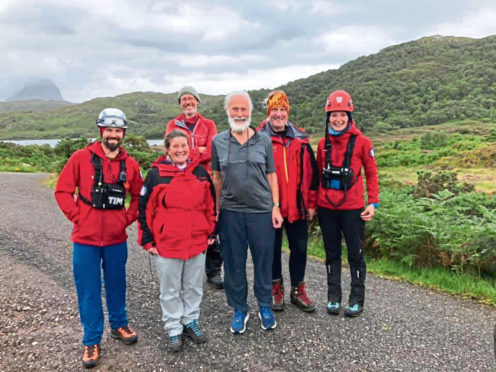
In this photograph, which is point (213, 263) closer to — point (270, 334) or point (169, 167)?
point (270, 334)

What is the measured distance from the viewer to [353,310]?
436 centimetres

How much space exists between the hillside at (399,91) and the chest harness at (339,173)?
51.4m

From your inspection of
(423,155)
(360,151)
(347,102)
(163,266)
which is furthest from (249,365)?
(423,155)

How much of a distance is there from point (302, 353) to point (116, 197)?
2.34 m

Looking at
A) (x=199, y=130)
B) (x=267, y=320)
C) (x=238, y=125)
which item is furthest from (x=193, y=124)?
(x=267, y=320)

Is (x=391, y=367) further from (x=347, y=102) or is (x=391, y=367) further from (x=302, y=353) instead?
(x=347, y=102)

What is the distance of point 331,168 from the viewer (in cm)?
418

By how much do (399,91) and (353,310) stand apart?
4408 inches

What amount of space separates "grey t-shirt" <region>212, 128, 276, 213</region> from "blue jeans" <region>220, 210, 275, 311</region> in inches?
4.1

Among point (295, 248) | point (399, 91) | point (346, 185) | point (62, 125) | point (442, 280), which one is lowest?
point (442, 280)

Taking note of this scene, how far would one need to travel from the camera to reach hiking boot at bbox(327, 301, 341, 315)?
14.4 ft

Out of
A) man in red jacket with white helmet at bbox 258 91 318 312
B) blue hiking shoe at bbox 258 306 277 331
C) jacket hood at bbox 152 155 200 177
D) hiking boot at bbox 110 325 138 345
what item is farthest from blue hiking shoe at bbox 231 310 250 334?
jacket hood at bbox 152 155 200 177

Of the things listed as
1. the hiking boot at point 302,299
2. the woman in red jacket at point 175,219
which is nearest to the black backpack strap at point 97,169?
the woman in red jacket at point 175,219

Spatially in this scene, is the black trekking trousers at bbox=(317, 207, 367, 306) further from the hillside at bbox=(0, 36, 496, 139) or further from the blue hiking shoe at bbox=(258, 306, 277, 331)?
the hillside at bbox=(0, 36, 496, 139)
